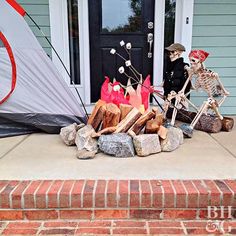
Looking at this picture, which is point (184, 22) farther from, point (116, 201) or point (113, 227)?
point (113, 227)

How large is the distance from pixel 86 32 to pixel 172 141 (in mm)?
1787

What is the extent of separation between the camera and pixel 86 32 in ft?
11.0

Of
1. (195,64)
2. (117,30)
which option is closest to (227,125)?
(195,64)

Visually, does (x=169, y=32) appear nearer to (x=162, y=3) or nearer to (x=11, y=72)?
(x=162, y=3)

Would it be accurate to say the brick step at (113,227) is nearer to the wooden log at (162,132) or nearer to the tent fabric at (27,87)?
the wooden log at (162,132)

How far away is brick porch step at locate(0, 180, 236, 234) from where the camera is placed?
1.59 m

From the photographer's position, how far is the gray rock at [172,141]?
2266mm

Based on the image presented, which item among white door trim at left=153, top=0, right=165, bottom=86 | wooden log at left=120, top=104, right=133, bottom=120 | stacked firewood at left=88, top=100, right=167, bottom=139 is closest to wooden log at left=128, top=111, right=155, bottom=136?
stacked firewood at left=88, top=100, right=167, bottom=139

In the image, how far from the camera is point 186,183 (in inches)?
66.6

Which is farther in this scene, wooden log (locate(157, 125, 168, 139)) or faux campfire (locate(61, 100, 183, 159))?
wooden log (locate(157, 125, 168, 139))

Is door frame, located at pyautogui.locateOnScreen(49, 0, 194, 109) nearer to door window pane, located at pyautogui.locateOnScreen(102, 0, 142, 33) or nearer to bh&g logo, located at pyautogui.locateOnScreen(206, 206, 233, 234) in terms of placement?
door window pane, located at pyautogui.locateOnScreen(102, 0, 142, 33)

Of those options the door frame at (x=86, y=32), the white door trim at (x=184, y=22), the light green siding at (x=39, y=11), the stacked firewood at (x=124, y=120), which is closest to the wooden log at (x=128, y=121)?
the stacked firewood at (x=124, y=120)

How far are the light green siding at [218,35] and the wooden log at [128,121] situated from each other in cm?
145

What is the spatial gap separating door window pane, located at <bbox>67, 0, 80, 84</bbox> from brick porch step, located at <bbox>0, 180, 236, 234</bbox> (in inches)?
82.2
